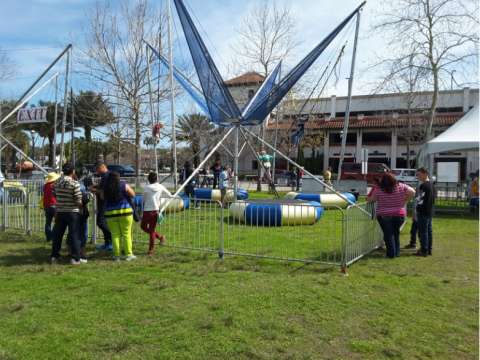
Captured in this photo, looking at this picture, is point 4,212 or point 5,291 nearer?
point 5,291

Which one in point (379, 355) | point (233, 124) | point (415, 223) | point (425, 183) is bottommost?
point (379, 355)

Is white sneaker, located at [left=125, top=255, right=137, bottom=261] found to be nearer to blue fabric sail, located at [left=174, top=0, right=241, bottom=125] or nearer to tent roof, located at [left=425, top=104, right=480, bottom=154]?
blue fabric sail, located at [left=174, top=0, right=241, bottom=125]

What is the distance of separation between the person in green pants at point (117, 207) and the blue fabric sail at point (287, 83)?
5497 millimetres

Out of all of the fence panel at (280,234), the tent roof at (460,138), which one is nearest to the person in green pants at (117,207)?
the fence panel at (280,234)

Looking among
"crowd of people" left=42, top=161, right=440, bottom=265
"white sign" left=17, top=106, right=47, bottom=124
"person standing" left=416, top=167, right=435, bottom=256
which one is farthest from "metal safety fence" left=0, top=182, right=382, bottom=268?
"white sign" left=17, top=106, right=47, bottom=124

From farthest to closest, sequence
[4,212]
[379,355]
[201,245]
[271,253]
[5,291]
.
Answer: [4,212] → [201,245] → [271,253] → [5,291] → [379,355]

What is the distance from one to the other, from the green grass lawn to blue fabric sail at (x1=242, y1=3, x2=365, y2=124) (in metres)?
5.35

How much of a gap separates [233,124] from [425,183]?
18.7 feet

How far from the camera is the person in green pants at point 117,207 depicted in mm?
7434

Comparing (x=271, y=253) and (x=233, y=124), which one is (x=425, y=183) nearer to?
(x=271, y=253)

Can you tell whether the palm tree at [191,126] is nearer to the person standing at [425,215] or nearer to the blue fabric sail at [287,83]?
the blue fabric sail at [287,83]

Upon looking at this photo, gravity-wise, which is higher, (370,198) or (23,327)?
(370,198)

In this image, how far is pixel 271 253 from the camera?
8.23m

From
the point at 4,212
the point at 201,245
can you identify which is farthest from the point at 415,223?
the point at 4,212
